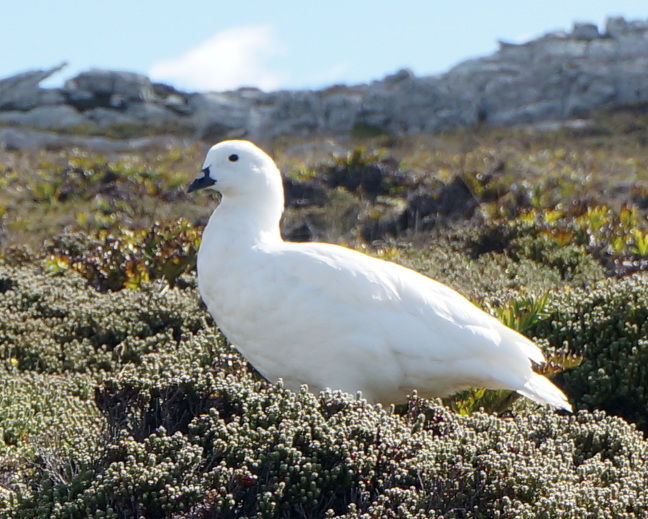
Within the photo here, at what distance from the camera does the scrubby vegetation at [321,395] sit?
4336 millimetres

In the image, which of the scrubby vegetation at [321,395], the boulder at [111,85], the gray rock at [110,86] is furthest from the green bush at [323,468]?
the boulder at [111,85]

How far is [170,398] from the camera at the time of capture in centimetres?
513

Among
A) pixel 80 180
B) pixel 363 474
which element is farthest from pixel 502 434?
pixel 80 180

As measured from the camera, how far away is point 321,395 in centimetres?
496

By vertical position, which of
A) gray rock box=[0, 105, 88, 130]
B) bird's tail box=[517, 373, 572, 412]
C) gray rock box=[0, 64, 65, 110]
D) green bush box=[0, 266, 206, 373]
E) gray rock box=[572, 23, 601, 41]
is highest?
gray rock box=[572, 23, 601, 41]

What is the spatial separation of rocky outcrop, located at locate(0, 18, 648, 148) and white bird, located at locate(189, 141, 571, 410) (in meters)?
36.9

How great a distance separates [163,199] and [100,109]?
36.7 m

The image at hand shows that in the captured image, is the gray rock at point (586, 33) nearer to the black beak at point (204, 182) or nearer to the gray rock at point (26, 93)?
the gray rock at point (26, 93)

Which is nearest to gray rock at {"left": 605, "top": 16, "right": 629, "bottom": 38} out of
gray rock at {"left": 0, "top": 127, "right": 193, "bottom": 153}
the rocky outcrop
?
the rocky outcrop

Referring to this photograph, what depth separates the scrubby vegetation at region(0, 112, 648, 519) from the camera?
434 centimetres

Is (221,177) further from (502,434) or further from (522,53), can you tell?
(522,53)

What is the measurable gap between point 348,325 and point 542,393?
3.58 ft

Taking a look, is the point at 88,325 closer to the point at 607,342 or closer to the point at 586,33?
the point at 607,342

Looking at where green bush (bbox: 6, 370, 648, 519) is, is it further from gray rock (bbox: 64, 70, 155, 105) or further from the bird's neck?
gray rock (bbox: 64, 70, 155, 105)
